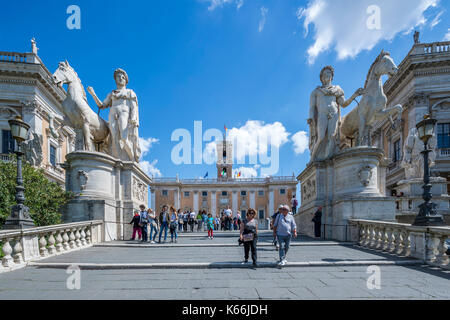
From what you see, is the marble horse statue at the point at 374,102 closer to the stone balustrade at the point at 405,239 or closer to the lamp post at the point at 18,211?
the stone balustrade at the point at 405,239

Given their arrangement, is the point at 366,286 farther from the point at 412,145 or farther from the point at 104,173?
the point at 412,145

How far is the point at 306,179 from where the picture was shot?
15.1 m

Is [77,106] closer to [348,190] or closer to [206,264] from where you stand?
[206,264]

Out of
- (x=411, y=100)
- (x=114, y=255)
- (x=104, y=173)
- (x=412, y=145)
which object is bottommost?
(x=114, y=255)

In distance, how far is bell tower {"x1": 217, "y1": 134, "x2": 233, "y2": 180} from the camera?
257 ft

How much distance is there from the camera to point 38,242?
7586 mm

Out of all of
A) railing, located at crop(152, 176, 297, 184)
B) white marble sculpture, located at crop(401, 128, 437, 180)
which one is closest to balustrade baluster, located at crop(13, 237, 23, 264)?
white marble sculpture, located at crop(401, 128, 437, 180)

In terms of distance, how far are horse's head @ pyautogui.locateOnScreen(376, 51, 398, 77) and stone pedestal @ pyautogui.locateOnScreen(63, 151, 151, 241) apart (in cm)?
1134

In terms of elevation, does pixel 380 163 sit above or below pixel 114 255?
above

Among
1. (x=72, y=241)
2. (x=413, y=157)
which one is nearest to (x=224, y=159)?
(x=413, y=157)
